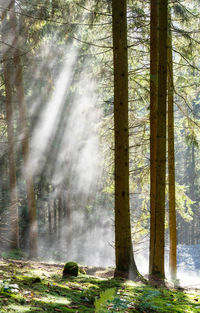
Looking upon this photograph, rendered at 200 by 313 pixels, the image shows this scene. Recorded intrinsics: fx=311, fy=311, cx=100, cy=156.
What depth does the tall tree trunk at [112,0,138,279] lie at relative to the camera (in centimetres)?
594

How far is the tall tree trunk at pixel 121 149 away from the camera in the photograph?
A: 5.94m

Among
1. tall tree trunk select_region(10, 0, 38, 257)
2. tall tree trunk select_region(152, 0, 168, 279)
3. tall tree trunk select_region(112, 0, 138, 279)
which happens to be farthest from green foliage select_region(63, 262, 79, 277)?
tall tree trunk select_region(10, 0, 38, 257)

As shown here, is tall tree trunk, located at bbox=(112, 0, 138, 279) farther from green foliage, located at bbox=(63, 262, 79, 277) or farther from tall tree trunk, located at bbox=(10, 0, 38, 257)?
tall tree trunk, located at bbox=(10, 0, 38, 257)

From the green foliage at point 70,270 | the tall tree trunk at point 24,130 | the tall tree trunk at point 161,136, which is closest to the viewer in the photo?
the green foliage at point 70,270

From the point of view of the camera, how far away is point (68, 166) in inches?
801

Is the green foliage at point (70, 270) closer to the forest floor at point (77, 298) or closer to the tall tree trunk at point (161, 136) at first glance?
the forest floor at point (77, 298)

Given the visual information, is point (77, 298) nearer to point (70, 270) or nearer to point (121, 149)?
point (70, 270)

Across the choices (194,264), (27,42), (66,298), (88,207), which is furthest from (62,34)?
(194,264)

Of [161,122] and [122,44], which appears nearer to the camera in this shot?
[122,44]

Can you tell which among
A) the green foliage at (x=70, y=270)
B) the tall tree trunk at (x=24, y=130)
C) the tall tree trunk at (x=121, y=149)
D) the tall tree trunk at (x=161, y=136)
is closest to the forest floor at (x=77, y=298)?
the green foliage at (x=70, y=270)

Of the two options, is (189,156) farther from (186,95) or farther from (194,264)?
(186,95)

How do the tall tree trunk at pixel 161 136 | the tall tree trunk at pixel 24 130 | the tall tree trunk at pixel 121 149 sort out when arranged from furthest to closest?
the tall tree trunk at pixel 24 130
the tall tree trunk at pixel 161 136
the tall tree trunk at pixel 121 149

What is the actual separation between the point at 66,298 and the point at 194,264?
21.5 m

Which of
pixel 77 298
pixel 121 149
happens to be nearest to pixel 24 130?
pixel 121 149
